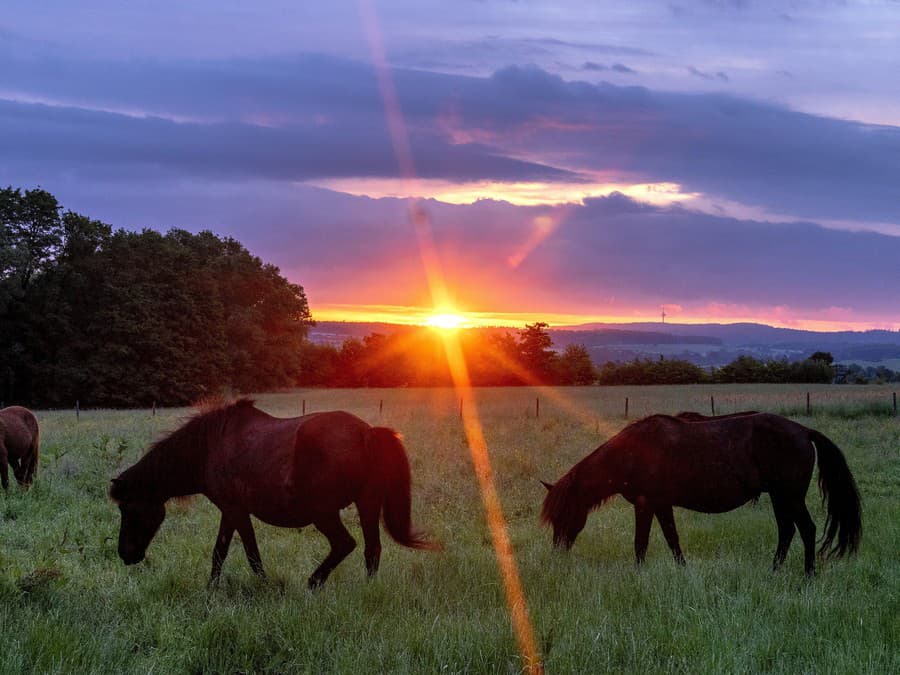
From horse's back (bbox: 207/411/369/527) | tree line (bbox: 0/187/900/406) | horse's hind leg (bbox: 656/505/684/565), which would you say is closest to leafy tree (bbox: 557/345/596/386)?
tree line (bbox: 0/187/900/406)

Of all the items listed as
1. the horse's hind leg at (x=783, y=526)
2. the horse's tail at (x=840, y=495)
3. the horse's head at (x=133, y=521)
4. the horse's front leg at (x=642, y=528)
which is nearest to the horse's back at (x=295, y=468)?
the horse's head at (x=133, y=521)

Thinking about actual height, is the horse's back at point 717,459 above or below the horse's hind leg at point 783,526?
above

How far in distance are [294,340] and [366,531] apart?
2125 inches

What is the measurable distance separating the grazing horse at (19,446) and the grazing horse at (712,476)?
378 inches

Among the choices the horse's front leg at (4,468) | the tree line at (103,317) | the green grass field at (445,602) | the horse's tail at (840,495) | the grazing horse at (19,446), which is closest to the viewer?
the green grass field at (445,602)

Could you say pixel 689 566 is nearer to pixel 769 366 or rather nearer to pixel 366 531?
pixel 366 531

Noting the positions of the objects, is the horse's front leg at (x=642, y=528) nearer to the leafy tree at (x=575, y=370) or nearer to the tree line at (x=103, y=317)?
the tree line at (x=103, y=317)

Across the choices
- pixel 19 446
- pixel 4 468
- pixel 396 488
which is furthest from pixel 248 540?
pixel 19 446

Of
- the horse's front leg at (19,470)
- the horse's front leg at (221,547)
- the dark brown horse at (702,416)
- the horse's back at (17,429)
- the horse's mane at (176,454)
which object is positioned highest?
the dark brown horse at (702,416)

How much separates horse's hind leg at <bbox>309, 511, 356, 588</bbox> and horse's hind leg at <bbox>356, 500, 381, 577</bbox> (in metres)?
0.21

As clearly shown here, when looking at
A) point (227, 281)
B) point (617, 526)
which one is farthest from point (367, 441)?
point (227, 281)

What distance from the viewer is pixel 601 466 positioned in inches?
344

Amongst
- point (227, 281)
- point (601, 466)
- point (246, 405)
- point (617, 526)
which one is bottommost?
point (617, 526)

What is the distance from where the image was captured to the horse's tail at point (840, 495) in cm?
820
